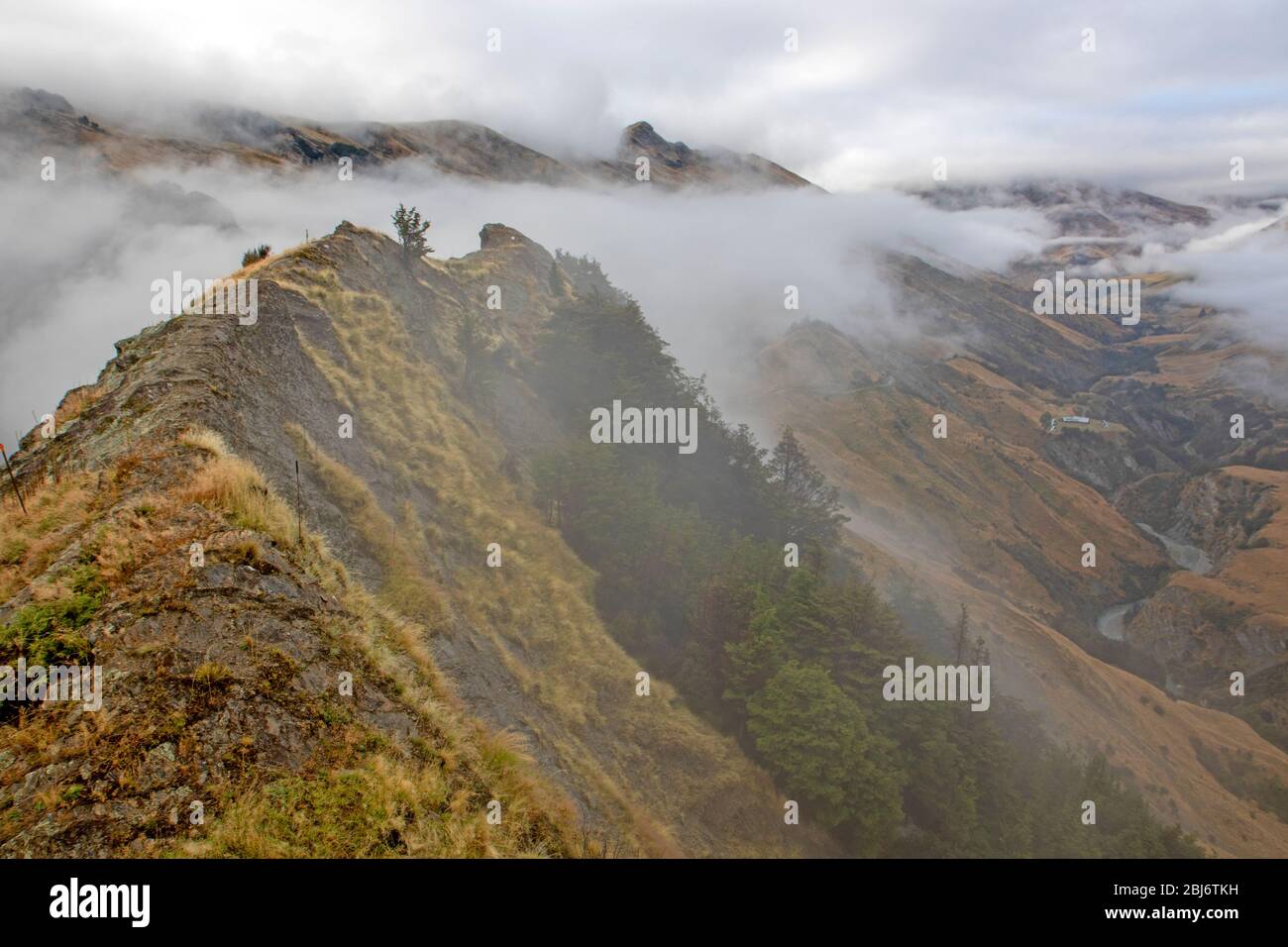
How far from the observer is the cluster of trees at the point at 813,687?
93.1ft

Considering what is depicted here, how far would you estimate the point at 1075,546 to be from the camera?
128875 mm

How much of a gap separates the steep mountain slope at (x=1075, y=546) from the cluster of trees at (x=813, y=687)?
24.7 m

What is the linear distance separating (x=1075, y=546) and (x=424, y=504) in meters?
142

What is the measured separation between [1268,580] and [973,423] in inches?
2665

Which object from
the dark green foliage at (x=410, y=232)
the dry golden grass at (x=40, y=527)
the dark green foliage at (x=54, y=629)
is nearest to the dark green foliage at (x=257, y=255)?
the dark green foliage at (x=410, y=232)

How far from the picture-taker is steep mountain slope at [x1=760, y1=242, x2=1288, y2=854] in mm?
64375

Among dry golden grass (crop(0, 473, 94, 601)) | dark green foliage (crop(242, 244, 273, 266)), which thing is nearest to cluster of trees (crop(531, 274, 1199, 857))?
dark green foliage (crop(242, 244, 273, 266))

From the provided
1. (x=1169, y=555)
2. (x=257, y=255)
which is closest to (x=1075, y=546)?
(x=1169, y=555)

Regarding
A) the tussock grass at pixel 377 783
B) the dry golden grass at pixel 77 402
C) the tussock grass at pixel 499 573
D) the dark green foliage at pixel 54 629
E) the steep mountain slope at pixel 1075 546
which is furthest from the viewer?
the steep mountain slope at pixel 1075 546

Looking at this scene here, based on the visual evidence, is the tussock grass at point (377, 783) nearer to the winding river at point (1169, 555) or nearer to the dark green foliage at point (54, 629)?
the dark green foliage at point (54, 629)

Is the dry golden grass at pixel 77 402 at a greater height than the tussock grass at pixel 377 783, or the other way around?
the dry golden grass at pixel 77 402

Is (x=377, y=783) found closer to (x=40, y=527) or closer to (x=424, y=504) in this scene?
(x=40, y=527)

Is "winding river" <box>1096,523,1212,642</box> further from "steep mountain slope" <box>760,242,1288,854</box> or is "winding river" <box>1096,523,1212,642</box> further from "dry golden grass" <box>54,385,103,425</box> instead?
"dry golden grass" <box>54,385,103,425</box>

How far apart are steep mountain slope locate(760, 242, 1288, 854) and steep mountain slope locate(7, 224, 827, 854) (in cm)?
4327
